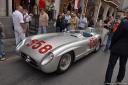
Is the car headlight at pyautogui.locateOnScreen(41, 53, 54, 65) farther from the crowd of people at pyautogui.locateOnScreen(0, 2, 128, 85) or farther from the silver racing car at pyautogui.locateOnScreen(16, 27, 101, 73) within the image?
the crowd of people at pyautogui.locateOnScreen(0, 2, 128, 85)

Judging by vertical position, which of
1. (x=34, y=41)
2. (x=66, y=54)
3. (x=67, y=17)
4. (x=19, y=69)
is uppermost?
(x=67, y=17)

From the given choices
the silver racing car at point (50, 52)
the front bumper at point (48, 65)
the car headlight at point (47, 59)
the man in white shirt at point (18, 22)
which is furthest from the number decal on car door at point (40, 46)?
the man in white shirt at point (18, 22)

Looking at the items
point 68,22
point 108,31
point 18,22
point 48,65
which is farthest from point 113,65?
point 68,22

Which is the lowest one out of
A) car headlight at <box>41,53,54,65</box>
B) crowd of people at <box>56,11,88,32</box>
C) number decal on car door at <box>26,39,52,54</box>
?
car headlight at <box>41,53,54,65</box>

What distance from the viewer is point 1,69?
156 inches

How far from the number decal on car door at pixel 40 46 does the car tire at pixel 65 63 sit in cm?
45

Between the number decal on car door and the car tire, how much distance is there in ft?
1.46

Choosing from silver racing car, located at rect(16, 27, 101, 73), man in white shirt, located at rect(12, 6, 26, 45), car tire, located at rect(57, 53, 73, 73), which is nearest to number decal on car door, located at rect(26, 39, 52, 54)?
silver racing car, located at rect(16, 27, 101, 73)

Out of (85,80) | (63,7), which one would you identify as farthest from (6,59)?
(63,7)

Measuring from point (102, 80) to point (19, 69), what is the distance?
2161 millimetres

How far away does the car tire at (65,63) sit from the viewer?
3.95 m

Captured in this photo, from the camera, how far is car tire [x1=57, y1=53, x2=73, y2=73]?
13.0 ft

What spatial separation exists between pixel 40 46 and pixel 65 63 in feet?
2.62

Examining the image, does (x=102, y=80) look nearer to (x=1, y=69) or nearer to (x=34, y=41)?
(x=34, y=41)
